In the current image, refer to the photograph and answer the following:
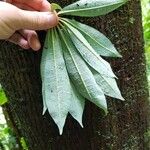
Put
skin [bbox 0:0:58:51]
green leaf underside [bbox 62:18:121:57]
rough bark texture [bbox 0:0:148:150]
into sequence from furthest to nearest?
rough bark texture [bbox 0:0:148:150] < green leaf underside [bbox 62:18:121:57] < skin [bbox 0:0:58:51]

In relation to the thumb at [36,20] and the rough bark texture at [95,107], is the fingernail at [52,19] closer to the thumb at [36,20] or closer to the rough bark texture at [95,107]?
the thumb at [36,20]

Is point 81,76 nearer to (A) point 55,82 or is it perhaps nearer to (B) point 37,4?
(A) point 55,82

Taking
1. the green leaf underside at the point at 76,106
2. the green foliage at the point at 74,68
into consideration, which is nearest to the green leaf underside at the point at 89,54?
the green foliage at the point at 74,68

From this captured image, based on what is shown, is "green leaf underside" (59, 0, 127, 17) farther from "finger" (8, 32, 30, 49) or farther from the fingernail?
"finger" (8, 32, 30, 49)

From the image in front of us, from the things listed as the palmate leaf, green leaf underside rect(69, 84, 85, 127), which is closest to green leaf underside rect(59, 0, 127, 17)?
the palmate leaf

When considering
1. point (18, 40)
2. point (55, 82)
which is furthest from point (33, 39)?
point (55, 82)

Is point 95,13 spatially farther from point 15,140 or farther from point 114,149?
point 15,140
